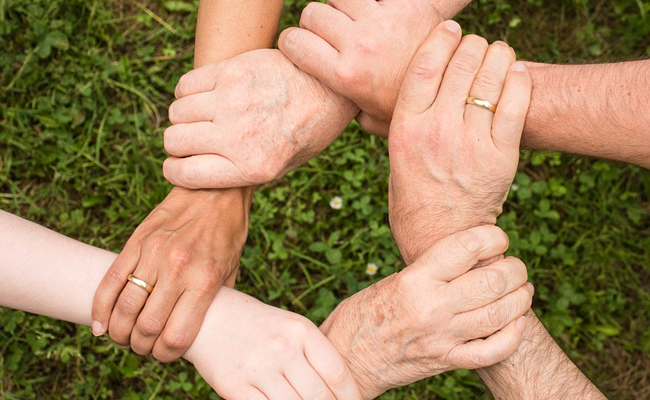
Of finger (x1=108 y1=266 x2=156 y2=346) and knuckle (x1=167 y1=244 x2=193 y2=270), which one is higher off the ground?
knuckle (x1=167 y1=244 x2=193 y2=270)

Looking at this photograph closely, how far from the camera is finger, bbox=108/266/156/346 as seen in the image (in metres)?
2.08

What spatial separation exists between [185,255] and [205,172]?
345 millimetres

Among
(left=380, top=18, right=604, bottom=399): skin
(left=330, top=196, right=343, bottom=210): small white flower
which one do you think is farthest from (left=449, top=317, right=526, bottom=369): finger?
(left=330, top=196, right=343, bottom=210): small white flower

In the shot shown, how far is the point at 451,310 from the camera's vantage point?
1910mm

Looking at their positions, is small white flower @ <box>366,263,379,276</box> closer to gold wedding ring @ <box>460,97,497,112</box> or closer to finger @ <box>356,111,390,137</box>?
finger @ <box>356,111,390,137</box>

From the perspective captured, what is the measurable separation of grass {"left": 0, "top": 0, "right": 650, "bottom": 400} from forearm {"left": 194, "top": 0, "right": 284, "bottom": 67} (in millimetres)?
998

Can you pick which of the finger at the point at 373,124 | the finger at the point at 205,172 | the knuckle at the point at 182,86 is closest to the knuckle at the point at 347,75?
the finger at the point at 373,124

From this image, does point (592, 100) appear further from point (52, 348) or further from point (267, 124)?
point (52, 348)

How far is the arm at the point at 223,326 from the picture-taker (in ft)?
6.59

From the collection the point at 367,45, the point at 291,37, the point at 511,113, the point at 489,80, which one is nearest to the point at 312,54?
the point at 291,37

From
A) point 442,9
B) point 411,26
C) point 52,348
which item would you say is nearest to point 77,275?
point 52,348

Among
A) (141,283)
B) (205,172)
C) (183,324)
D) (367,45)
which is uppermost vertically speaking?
(367,45)

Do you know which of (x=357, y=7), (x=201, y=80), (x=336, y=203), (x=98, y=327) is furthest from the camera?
(x=336, y=203)

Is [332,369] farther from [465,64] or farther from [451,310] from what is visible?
[465,64]
